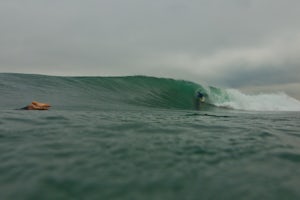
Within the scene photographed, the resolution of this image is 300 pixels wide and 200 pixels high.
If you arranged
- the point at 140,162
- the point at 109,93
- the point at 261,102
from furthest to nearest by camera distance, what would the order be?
1. the point at 261,102
2. the point at 109,93
3. the point at 140,162

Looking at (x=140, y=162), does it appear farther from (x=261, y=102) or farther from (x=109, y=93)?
(x=261, y=102)

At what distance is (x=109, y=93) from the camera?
48.6 ft

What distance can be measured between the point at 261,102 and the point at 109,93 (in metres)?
14.6

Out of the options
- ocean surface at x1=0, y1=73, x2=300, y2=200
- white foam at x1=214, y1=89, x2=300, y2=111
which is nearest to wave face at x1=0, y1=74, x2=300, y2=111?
white foam at x1=214, y1=89, x2=300, y2=111

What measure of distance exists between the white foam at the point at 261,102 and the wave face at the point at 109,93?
8 centimetres

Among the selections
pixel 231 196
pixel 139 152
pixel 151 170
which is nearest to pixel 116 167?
pixel 151 170

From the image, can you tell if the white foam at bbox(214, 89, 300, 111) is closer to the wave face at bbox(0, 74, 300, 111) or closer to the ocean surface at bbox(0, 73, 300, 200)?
the wave face at bbox(0, 74, 300, 111)

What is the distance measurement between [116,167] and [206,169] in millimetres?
1093

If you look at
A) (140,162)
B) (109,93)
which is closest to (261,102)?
(109,93)

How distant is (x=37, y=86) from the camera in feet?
44.8

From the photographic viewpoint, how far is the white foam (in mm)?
21438

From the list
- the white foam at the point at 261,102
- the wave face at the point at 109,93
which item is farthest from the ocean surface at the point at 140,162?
the white foam at the point at 261,102

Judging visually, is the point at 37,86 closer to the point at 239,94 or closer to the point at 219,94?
the point at 219,94

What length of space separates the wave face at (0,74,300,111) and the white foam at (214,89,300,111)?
0.08 m
